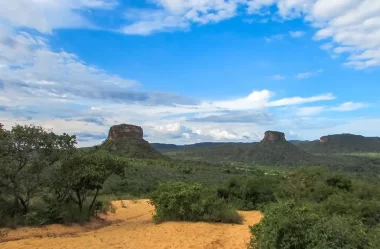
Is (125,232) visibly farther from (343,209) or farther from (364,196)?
(364,196)

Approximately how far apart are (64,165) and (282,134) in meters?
101

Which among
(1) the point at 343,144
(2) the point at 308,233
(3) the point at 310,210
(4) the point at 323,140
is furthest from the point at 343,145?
(2) the point at 308,233

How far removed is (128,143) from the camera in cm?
7725

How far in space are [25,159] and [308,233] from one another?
39.5 feet

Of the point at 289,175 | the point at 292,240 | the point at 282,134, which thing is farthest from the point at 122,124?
the point at 292,240

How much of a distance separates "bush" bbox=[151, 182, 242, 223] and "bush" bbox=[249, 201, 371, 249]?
7.50 metres

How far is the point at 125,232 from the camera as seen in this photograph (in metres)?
15.1

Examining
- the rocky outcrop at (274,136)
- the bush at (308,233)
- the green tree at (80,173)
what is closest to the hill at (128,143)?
the rocky outcrop at (274,136)

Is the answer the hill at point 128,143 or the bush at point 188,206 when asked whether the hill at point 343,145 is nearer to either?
the hill at point 128,143

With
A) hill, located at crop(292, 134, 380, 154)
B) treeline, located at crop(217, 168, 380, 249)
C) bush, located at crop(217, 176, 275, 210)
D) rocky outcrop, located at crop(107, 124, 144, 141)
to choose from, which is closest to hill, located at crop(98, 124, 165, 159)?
rocky outcrop, located at crop(107, 124, 144, 141)

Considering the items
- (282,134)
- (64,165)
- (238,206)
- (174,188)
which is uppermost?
A: (282,134)

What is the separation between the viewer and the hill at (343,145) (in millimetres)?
130625

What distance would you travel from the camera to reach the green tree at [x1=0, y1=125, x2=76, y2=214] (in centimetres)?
1507

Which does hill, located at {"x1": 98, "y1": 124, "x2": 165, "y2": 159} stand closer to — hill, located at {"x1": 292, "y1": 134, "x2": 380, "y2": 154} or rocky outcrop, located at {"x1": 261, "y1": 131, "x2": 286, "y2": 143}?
rocky outcrop, located at {"x1": 261, "y1": 131, "x2": 286, "y2": 143}
